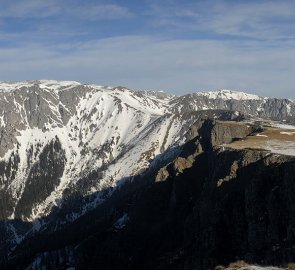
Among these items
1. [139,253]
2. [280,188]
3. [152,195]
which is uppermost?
[280,188]

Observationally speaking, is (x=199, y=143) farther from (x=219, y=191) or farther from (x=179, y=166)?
(x=219, y=191)

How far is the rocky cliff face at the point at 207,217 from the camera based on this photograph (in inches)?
2928

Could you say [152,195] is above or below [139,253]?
above

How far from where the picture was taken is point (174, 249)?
10544 cm

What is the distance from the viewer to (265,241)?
72.6 m

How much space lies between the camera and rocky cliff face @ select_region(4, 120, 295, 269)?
74.4m

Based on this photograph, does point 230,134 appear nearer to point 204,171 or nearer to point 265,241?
point 204,171

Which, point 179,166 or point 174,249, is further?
point 179,166

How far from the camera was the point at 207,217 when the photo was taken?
9688 cm

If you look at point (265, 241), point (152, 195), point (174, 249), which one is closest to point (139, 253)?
point (174, 249)

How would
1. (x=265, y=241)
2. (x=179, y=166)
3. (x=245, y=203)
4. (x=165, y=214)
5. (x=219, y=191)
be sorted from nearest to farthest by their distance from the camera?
(x=265, y=241), (x=245, y=203), (x=219, y=191), (x=165, y=214), (x=179, y=166)

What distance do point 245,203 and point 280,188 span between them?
23.7ft

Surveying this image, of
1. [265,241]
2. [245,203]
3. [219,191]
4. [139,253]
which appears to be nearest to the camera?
[265,241]

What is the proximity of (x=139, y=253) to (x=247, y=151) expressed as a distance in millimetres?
33421
